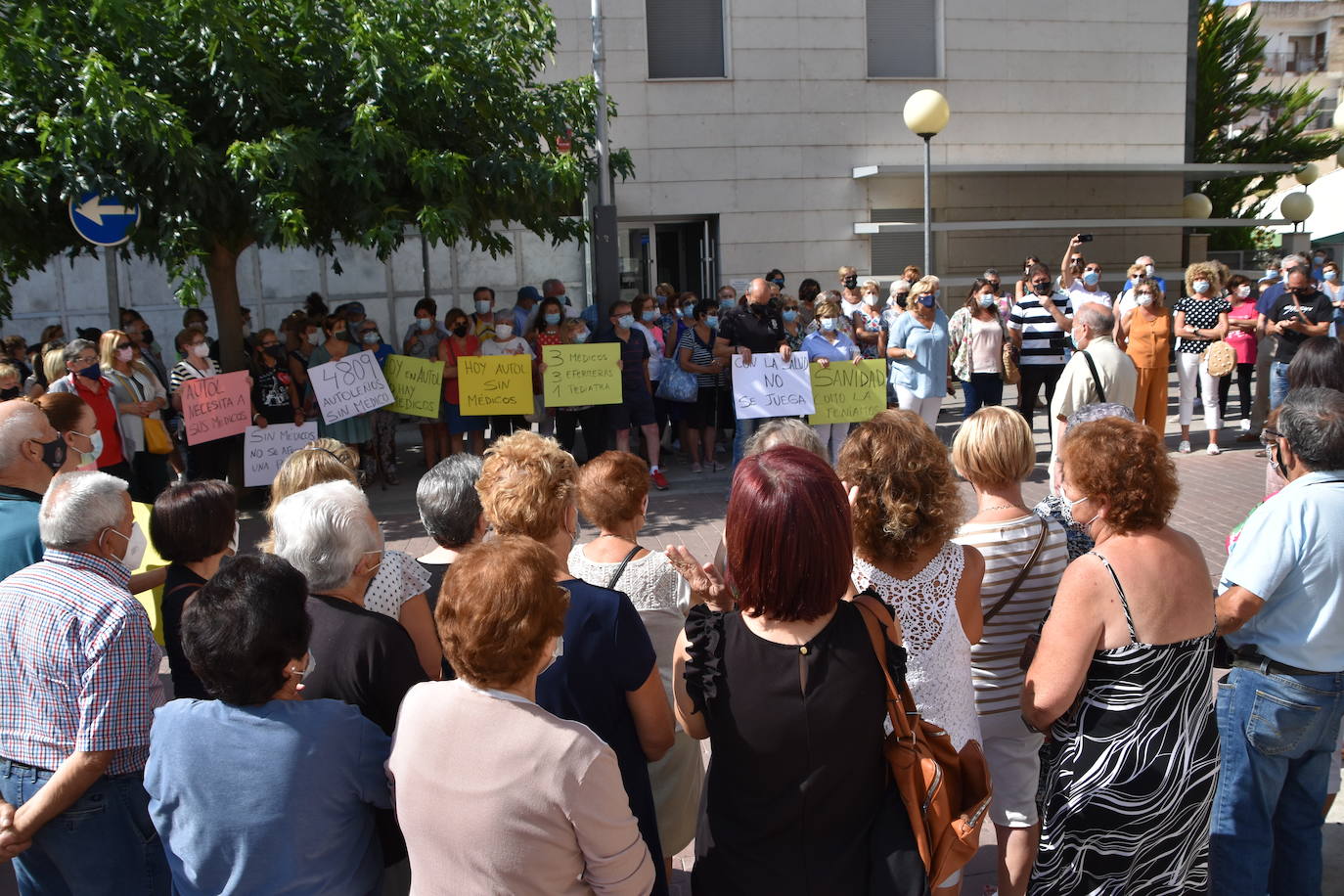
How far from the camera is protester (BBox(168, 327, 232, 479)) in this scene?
30.6ft

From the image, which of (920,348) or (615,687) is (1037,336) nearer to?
(920,348)

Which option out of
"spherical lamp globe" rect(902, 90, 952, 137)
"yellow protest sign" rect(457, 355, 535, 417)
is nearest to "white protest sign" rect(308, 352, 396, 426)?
"yellow protest sign" rect(457, 355, 535, 417)

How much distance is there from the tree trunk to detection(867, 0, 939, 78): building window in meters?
11.0

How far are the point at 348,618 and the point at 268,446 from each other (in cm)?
749

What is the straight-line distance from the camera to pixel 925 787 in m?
2.30

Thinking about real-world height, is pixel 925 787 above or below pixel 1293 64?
below

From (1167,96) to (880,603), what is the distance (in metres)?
18.7

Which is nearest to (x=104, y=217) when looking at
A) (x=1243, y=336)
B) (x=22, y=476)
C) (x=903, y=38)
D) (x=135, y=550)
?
(x=22, y=476)

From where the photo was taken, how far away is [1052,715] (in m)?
2.74

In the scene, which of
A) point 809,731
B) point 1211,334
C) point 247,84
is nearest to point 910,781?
point 809,731

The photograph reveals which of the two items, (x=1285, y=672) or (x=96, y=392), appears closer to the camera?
(x=1285, y=672)

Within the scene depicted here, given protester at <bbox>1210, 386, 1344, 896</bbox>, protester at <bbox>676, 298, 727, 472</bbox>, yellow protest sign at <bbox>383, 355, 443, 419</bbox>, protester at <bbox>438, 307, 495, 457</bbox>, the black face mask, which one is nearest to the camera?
protester at <bbox>1210, 386, 1344, 896</bbox>

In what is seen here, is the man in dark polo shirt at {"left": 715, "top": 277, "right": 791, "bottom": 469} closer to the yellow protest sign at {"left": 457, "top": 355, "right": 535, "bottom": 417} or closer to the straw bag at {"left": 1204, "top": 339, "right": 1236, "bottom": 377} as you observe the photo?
the yellow protest sign at {"left": 457, "top": 355, "right": 535, "bottom": 417}

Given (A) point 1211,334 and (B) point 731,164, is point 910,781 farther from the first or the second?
(B) point 731,164
